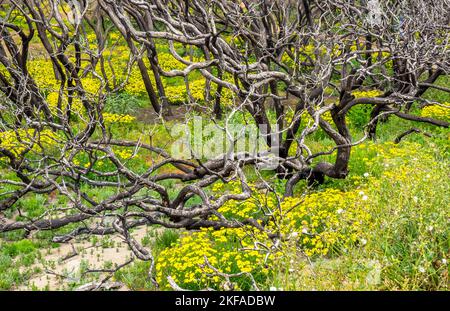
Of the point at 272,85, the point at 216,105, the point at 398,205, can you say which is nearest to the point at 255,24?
the point at 272,85

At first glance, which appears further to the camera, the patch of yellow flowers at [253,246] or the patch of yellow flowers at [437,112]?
the patch of yellow flowers at [437,112]

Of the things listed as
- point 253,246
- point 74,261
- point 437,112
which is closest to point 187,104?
point 253,246

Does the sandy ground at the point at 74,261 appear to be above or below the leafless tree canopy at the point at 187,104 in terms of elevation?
below

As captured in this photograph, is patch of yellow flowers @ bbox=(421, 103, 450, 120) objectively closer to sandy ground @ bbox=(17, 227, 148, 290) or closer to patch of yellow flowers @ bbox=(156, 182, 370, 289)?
patch of yellow flowers @ bbox=(156, 182, 370, 289)

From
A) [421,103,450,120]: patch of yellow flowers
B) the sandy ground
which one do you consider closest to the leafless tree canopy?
the sandy ground

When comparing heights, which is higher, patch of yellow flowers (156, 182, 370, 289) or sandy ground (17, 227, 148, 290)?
patch of yellow flowers (156, 182, 370, 289)

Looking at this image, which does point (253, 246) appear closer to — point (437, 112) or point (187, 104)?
point (187, 104)

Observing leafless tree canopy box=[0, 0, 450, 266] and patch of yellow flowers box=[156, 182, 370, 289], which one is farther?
leafless tree canopy box=[0, 0, 450, 266]

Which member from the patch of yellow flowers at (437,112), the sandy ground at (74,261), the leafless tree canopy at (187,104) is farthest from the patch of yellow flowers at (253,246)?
the patch of yellow flowers at (437,112)

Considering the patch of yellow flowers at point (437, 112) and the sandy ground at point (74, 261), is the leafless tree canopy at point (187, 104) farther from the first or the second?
the patch of yellow flowers at point (437, 112)

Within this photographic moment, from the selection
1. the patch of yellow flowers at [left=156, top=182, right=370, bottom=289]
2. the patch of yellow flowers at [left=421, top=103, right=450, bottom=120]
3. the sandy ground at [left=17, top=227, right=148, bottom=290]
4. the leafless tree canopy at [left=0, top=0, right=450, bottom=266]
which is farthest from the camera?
the patch of yellow flowers at [left=421, top=103, right=450, bottom=120]

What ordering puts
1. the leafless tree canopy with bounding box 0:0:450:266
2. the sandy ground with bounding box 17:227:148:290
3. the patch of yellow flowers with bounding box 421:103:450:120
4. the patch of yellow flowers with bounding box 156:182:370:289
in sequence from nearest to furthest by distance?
the patch of yellow flowers with bounding box 156:182:370:289, the sandy ground with bounding box 17:227:148:290, the leafless tree canopy with bounding box 0:0:450:266, the patch of yellow flowers with bounding box 421:103:450:120

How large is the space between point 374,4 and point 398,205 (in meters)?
7.09
